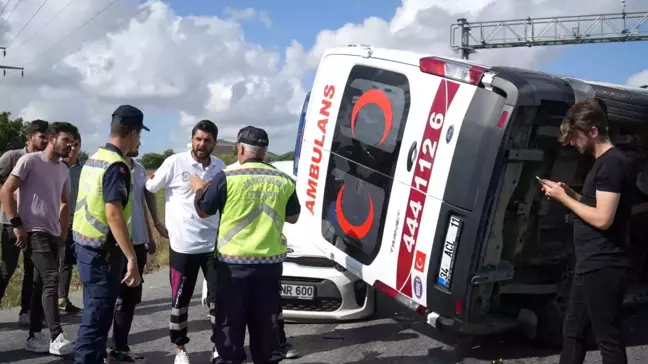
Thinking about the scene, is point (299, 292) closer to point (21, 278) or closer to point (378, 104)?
point (378, 104)

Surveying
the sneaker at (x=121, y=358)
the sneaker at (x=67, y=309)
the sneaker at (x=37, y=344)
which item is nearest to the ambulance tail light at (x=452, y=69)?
the sneaker at (x=121, y=358)

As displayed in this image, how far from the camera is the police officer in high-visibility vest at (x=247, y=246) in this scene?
151 inches

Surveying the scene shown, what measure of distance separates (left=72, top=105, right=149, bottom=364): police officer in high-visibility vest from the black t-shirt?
9.13 feet

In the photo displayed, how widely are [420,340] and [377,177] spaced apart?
1686 mm

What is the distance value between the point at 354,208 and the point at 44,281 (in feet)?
8.26

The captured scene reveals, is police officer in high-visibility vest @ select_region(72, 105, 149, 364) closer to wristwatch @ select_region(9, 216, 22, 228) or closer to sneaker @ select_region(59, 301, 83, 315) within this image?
wristwatch @ select_region(9, 216, 22, 228)

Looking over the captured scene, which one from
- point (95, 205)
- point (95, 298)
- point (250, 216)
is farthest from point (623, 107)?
point (95, 298)

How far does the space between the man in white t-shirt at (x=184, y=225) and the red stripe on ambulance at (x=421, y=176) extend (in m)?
1.44

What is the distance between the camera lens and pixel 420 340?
5.39 metres

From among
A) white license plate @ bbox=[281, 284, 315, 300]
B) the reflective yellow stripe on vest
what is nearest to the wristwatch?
the reflective yellow stripe on vest

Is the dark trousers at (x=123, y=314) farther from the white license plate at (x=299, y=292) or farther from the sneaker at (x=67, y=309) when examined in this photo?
the sneaker at (x=67, y=309)

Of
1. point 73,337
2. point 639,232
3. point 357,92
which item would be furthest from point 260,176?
point 639,232

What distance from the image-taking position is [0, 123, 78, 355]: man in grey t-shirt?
191 inches

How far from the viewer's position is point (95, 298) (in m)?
3.88
